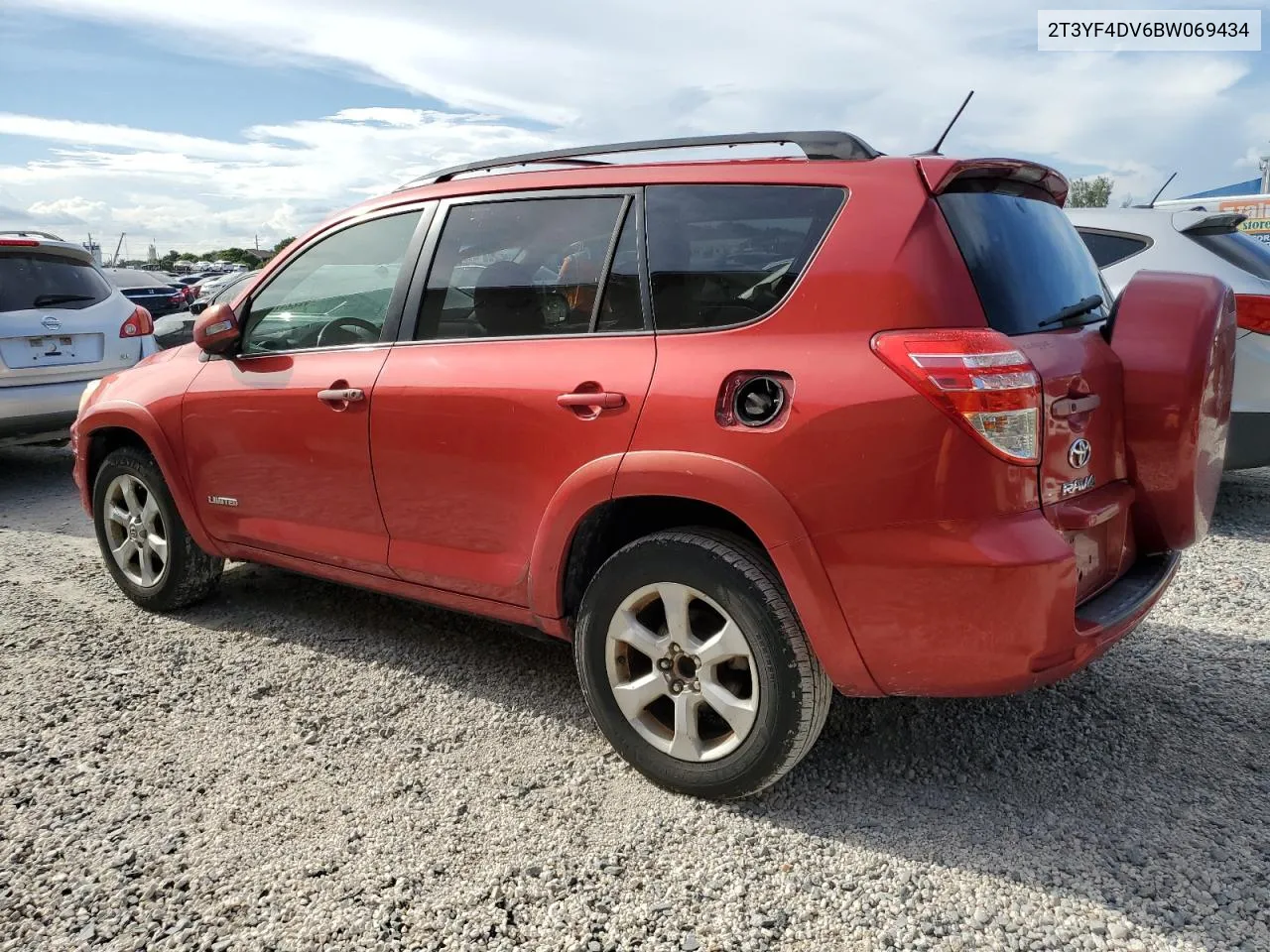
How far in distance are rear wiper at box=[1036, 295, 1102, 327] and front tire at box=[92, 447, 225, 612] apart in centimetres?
351

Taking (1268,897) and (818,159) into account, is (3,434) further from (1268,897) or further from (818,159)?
(1268,897)

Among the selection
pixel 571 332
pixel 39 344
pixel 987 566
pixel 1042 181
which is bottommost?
pixel 39 344

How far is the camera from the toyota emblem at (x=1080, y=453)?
8.04ft

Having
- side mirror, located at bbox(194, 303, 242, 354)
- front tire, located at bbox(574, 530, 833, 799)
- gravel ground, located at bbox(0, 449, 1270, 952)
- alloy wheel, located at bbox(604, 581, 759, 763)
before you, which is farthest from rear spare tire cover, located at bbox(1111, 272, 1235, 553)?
side mirror, located at bbox(194, 303, 242, 354)

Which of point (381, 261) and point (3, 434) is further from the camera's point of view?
point (3, 434)

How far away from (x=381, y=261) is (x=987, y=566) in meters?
2.36

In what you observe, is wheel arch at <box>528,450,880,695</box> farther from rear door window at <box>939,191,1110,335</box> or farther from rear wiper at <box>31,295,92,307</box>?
rear wiper at <box>31,295,92,307</box>

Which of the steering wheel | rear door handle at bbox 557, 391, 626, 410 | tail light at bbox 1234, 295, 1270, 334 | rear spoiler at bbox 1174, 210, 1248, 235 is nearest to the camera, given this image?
rear door handle at bbox 557, 391, 626, 410

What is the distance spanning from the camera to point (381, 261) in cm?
355

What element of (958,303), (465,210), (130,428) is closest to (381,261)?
(465,210)

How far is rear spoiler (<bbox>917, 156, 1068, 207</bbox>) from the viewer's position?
2.52m

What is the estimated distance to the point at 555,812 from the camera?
278 centimetres

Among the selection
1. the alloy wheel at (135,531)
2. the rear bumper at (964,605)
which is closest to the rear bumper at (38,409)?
the alloy wheel at (135,531)

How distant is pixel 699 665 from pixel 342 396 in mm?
1602
